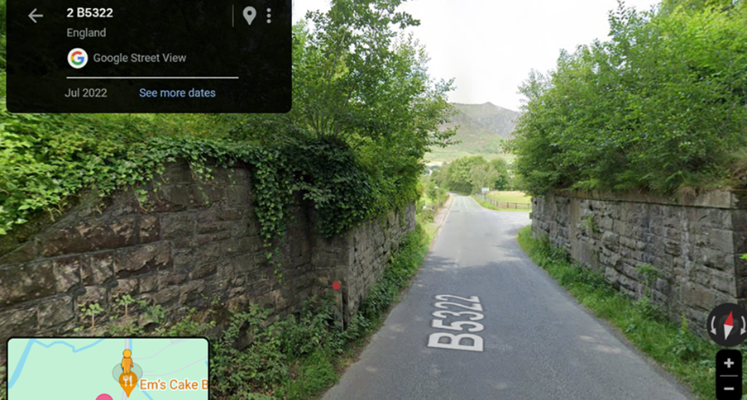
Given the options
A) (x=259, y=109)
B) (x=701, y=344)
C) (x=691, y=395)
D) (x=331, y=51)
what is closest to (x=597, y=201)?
(x=701, y=344)

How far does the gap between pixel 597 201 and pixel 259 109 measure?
27.4 ft

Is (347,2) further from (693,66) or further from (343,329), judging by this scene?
(693,66)

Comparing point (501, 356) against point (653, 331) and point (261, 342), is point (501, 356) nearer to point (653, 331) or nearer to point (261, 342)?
point (653, 331)

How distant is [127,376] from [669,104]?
654 centimetres

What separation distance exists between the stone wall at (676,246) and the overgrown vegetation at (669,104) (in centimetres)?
31

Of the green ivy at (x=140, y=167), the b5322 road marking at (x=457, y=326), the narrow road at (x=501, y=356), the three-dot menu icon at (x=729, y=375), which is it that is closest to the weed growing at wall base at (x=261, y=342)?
the narrow road at (x=501, y=356)

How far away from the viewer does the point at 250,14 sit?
2.26 metres

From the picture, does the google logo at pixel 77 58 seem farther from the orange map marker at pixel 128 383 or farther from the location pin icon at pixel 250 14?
the orange map marker at pixel 128 383

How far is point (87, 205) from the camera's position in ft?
7.75

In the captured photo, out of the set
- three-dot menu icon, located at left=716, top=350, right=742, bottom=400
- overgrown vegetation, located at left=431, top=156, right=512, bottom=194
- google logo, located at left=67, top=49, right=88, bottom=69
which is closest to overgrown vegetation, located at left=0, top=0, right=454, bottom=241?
google logo, located at left=67, top=49, right=88, bottom=69

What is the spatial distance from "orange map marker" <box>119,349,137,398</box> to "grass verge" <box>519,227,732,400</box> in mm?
5223

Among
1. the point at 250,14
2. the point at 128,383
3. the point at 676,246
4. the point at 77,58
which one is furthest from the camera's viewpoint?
the point at 676,246

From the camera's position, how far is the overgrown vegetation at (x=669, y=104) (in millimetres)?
4285

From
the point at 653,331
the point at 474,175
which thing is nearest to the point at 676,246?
the point at 653,331
